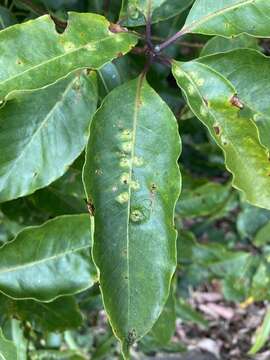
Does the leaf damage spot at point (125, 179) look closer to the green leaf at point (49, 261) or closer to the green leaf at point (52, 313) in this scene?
the green leaf at point (49, 261)

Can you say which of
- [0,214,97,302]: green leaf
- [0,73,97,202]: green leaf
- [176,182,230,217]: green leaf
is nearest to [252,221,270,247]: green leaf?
[176,182,230,217]: green leaf

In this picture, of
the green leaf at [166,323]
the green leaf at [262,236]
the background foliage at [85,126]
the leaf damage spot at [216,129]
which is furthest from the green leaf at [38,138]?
the green leaf at [262,236]

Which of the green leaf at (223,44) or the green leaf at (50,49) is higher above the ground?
the green leaf at (50,49)

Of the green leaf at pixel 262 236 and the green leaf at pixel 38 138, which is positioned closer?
the green leaf at pixel 38 138

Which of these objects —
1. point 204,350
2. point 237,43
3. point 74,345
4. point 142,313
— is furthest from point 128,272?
point 204,350

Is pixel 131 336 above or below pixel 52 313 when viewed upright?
above

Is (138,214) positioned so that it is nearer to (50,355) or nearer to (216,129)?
(216,129)

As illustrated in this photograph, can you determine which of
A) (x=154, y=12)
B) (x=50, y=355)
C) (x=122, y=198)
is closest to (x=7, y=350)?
(x=122, y=198)
